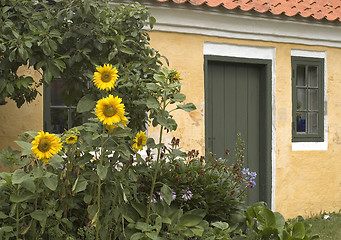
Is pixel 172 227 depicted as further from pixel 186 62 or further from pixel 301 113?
pixel 301 113

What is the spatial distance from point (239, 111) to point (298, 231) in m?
3.54

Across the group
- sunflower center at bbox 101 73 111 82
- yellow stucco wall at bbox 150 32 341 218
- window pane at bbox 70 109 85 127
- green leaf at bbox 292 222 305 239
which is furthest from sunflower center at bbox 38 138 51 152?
yellow stucco wall at bbox 150 32 341 218

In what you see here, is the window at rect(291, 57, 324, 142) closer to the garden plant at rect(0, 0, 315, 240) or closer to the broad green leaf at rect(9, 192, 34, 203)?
the garden plant at rect(0, 0, 315, 240)

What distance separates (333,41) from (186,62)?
2987 mm

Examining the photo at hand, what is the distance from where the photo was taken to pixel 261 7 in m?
8.38

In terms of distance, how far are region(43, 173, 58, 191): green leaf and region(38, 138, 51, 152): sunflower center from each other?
0.21m

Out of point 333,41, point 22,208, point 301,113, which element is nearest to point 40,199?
point 22,208

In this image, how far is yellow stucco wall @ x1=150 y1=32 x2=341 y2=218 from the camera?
303 inches

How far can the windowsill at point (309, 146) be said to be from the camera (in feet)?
28.8

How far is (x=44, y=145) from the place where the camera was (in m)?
3.78

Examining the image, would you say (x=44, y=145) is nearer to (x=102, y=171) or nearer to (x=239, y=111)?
(x=102, y=171)

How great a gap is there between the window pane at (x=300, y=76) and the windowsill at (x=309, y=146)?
3.34 feet

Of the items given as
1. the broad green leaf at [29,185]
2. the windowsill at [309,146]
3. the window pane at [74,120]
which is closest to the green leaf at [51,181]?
the broad green leaf at [29,185]

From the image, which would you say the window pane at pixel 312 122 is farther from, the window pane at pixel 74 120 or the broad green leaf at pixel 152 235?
the broad green leaf at pixel 152 235
